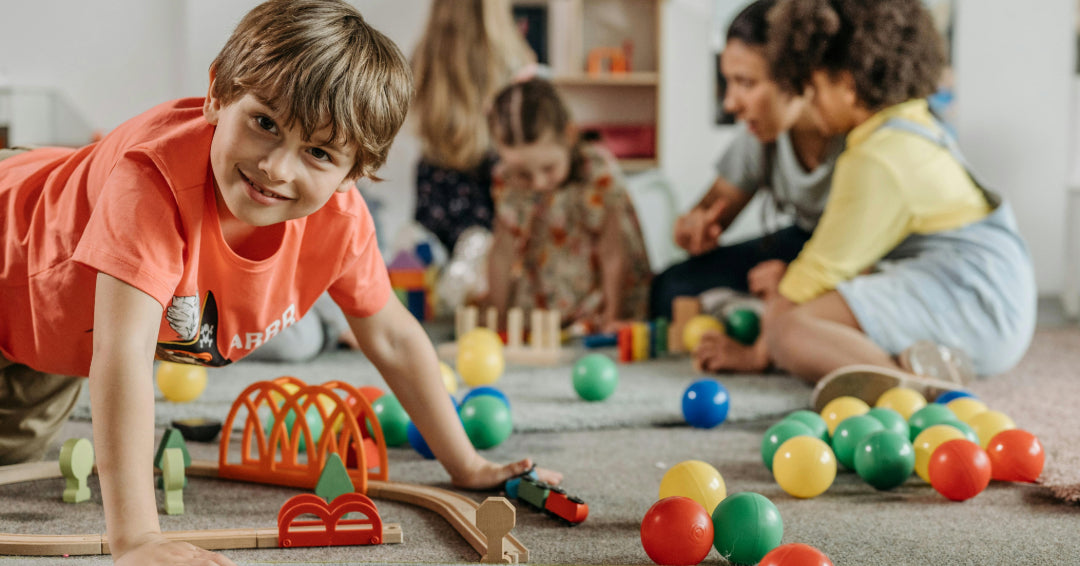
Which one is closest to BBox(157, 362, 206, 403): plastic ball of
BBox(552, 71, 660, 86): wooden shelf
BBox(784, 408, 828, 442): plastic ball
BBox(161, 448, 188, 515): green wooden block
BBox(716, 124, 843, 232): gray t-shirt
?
BBox(161, 448, 188, 515): green wooden block

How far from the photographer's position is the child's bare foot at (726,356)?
2.11 metres

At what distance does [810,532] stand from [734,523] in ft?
0.52

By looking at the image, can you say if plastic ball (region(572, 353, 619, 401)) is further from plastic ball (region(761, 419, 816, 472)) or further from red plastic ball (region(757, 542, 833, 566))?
red plastic ball (region(757, 542, 833, 566))

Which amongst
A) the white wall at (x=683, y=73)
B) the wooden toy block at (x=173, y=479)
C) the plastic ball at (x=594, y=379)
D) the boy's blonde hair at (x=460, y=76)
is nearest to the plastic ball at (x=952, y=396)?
the plastic ball at (x=594, y=379)

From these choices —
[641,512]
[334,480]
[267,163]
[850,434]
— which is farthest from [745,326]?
[267,163]

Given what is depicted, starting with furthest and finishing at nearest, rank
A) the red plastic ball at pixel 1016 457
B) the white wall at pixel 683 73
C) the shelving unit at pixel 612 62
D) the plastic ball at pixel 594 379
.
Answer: the shelving unit at pixel 612 62 < the white wall at pixel 683 73 < the plastic ball at pixel 594 379 < the red plastic ball at pixel 1016 457

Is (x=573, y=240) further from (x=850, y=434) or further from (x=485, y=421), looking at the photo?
(x=850, y=434)

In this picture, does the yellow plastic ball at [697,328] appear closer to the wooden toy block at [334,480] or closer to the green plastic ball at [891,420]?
the green plastic ball at [891,420]

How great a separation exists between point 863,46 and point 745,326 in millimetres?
645

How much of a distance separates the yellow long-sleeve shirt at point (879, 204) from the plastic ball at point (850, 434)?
62cm

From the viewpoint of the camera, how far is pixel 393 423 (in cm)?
145

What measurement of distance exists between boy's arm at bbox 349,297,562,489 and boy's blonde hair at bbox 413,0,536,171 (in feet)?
6.84

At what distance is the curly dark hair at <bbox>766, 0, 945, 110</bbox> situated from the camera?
205 cm

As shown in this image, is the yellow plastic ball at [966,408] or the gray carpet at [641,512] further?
the yellow plastic ball at [966,408]
